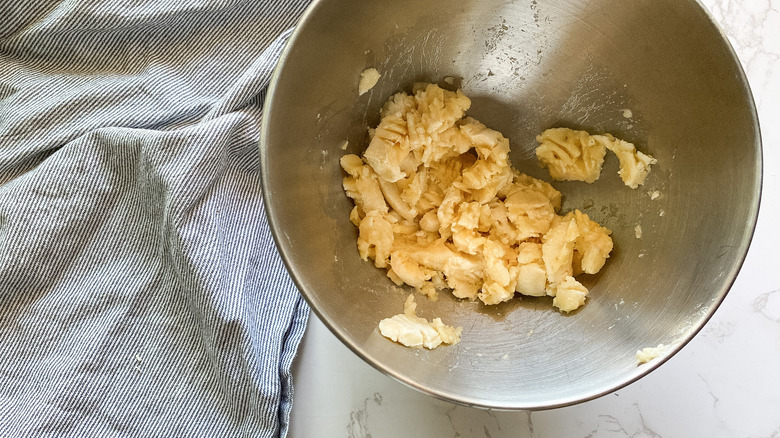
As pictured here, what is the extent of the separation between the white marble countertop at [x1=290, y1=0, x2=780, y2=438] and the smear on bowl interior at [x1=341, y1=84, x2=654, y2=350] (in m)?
0.26

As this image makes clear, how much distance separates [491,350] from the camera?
0.96 metres

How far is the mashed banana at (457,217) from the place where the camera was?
3.26ft

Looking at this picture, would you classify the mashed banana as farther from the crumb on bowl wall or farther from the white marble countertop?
the white marble countertop

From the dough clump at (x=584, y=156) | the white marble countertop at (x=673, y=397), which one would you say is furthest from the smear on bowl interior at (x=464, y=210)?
the white marble countertop at (x=673, y=397)

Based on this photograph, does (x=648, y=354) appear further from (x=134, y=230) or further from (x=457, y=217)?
(x=134, y=230)

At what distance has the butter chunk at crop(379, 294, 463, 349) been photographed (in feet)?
3.03

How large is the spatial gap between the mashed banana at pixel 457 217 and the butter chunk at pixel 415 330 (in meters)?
0.06

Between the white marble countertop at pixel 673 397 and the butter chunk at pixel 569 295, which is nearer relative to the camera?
the butter chunk at pixel 569 295

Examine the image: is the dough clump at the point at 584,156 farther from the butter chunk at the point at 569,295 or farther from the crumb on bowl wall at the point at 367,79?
the crumb on bowl wall at the point at 367,79

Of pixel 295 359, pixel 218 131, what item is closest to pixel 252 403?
pixel 295 359

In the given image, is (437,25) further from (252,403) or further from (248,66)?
(252,403)

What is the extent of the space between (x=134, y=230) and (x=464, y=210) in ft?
2.11

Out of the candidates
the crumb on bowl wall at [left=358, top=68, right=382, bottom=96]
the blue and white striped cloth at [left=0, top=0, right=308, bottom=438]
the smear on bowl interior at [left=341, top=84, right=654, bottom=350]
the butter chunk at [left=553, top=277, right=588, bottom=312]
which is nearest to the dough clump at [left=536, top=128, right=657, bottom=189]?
the smear on bowl interior at [left=341, top=84, right=654, bottom=350]

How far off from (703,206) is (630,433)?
1.58 ft
